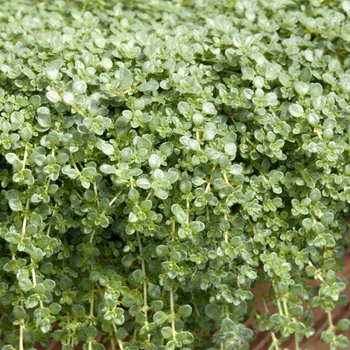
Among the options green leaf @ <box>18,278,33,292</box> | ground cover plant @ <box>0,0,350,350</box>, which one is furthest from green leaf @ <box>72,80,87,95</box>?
green leaf @ <box>18,278,33,292</box>

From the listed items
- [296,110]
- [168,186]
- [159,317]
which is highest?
[296,110]

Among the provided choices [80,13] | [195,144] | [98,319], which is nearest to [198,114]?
[195,144]

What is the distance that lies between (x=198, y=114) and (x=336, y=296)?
0.44m

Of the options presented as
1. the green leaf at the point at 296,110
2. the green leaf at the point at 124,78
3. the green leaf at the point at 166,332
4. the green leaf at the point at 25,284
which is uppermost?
the green leaf at the point at 296,110

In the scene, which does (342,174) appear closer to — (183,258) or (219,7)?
(183,258)

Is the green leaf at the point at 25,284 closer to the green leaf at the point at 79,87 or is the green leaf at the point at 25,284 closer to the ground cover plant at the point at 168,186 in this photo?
the ground cover plant at the point at 168,186

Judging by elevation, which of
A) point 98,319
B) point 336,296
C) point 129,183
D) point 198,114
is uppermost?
point 198,114

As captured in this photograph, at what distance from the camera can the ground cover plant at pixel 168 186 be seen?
1.06 m

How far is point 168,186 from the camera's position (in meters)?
1.03

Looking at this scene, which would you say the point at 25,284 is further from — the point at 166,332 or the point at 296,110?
the point at 296,110

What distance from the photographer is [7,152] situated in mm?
1078

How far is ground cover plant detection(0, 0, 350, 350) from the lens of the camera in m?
1.06

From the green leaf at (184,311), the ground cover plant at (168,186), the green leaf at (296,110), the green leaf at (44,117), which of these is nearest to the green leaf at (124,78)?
the ground cover plant at (168,186)

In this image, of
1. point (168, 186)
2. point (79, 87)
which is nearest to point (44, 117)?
point (79, 87)
